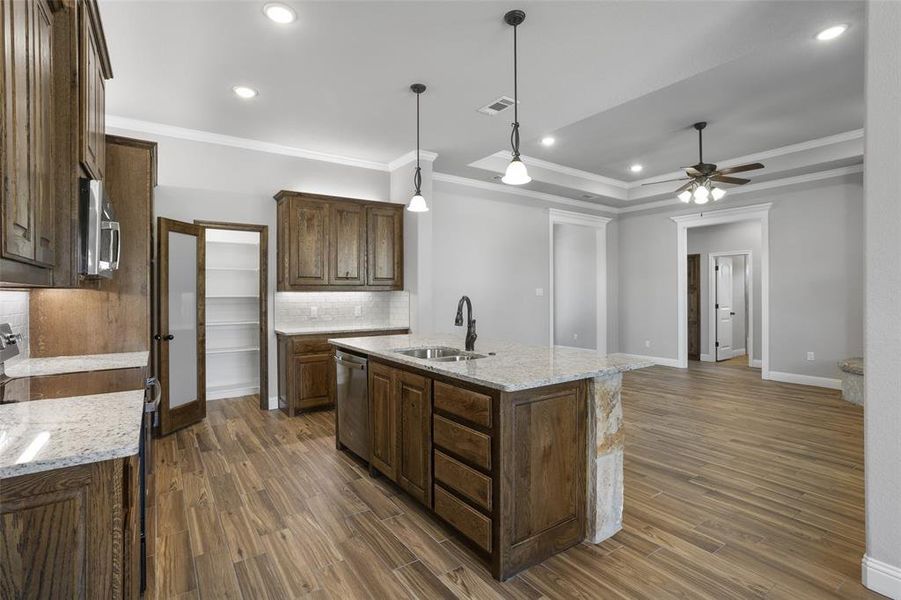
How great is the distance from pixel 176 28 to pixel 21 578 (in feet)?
9.94

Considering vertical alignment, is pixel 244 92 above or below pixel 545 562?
above

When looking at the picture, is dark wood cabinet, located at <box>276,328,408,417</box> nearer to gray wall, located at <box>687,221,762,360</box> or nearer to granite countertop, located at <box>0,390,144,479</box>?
granite countertop, located at <box>0,390,144,479</box>

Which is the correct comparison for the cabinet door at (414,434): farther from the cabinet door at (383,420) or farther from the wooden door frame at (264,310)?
the wooden door frame at (264,310)

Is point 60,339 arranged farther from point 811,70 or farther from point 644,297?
point 644,297

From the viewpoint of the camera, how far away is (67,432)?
128cm

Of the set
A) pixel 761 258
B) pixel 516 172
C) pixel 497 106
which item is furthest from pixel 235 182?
pixel 761 258

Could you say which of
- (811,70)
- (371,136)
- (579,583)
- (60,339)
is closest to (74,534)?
(579,583)

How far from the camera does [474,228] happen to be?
645 centimetres

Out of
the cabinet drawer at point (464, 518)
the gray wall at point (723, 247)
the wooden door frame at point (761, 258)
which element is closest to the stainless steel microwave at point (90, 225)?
the cabinet drawer at point (464, 518)

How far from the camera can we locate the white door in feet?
28.2

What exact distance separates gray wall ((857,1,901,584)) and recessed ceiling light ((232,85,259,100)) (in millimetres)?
3871

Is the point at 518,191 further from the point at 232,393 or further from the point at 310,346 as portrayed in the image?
the point at 232,393

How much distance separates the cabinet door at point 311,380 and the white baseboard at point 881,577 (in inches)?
167

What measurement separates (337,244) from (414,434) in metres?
3.01
